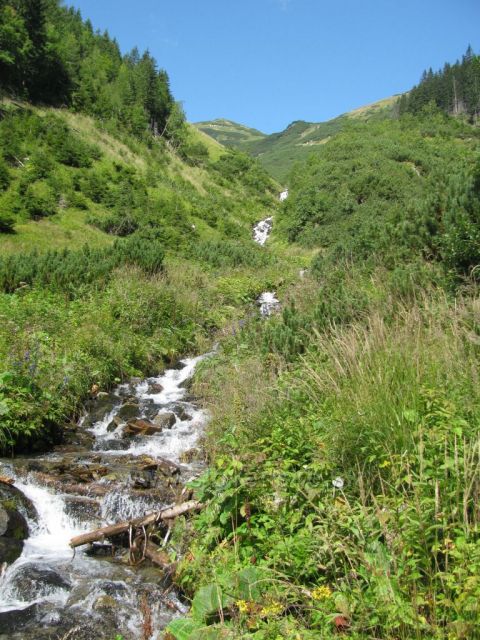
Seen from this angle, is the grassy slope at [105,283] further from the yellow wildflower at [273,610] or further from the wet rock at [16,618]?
the yellow wildflower at [273,610]

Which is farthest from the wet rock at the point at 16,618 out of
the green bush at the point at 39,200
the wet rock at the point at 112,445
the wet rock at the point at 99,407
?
the green bush at the point at 39,200

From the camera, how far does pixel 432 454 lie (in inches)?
125

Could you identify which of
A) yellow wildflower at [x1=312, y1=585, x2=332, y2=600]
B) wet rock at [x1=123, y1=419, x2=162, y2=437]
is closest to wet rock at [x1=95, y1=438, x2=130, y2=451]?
wet rock at [x1=123, y1=419, x2=162, y2=437]

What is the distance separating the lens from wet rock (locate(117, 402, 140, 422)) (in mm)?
8883

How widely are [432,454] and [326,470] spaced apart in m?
0.79

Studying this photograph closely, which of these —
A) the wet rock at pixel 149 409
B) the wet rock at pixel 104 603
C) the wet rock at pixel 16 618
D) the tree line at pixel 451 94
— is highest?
the tree line at pixel 451 94

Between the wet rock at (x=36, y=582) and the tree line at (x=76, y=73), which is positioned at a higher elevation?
the tree line at (x=76, y=73)

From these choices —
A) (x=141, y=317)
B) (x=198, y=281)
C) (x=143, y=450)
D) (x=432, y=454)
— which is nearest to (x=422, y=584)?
(x=432, y=454)

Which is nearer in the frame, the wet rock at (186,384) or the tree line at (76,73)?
the wet rock at (186,384)

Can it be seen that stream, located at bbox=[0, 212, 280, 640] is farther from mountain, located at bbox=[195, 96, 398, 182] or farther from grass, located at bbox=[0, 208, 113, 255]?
mountain, located at bbox=[195, 96, 398, 182]

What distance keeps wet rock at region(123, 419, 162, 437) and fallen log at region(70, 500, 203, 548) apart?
10.2 ft

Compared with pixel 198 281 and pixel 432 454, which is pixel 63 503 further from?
pixel 198 281

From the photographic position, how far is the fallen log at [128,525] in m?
5.02

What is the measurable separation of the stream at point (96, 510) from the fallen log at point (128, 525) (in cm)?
14
